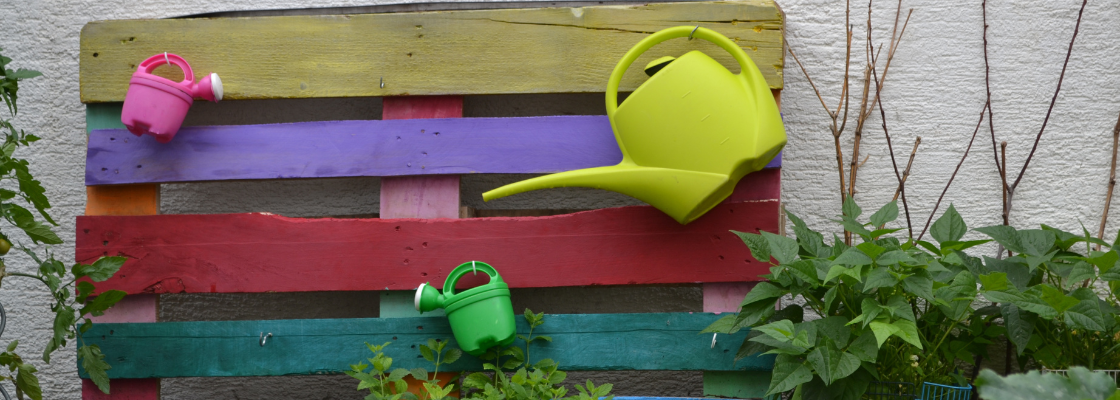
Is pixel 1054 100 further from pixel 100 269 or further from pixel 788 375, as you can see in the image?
pixel 100 269

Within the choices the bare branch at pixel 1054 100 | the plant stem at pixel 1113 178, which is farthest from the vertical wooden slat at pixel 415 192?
the plant stem at pixel 1113 178

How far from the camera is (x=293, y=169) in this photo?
1.21m

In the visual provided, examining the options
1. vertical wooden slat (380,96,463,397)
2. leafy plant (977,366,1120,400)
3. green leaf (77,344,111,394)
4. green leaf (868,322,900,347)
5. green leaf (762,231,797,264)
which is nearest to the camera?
leafy plant (977,366,1120,400)

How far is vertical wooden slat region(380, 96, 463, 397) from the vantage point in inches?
47.4

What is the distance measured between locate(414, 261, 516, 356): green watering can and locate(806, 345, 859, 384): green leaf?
0.45m

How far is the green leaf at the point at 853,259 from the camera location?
36.0 inches

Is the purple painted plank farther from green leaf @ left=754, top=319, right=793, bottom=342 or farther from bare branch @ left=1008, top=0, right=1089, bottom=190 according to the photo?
bare branch @ left=1008, top=0, right=1089, bottom=190

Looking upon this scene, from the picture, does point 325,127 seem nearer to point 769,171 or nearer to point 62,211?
point 62,211

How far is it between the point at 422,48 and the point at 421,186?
24 cm

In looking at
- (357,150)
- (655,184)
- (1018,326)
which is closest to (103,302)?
(357,150)

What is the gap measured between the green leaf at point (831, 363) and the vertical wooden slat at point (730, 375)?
0.81ft

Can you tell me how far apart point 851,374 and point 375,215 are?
2.87ft

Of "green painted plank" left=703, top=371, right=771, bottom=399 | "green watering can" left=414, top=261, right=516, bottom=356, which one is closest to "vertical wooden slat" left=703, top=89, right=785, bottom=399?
"green painted plank" left=703, top=371, right=771, bottom=399

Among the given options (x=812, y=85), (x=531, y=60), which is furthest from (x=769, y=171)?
(x=531, y=60)
